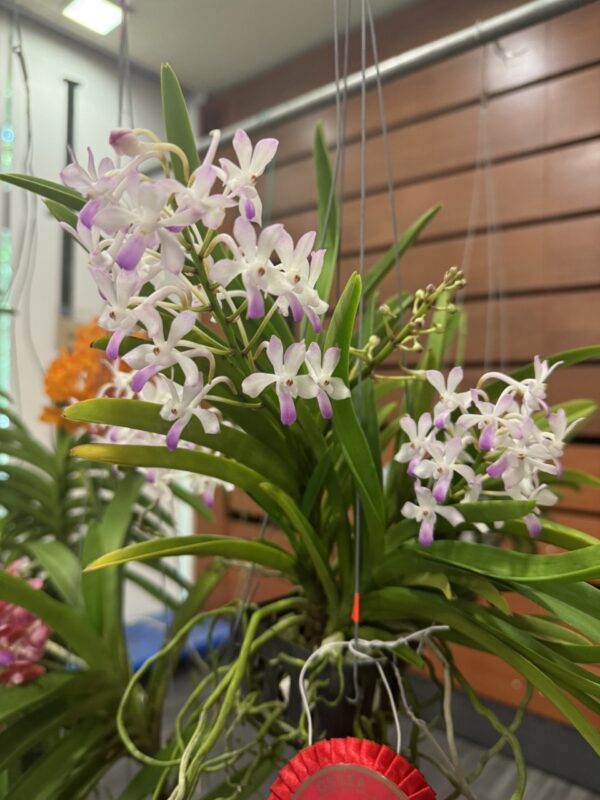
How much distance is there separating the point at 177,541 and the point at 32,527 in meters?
0.67

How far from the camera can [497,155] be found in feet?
5.63

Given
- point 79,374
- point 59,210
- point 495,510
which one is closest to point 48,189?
point 59,210

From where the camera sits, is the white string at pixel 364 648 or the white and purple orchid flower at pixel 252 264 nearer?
the white and purple orchid flower at pixel 252 264

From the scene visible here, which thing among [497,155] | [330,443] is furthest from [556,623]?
[497,155]

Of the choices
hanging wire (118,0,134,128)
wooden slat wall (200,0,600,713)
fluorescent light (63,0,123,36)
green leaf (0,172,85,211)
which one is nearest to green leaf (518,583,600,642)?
green leaf (0,172,85,211)

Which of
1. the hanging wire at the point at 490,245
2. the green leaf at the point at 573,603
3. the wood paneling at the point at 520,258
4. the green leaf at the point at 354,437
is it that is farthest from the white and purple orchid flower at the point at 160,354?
the hanging wire at the point at 490,245

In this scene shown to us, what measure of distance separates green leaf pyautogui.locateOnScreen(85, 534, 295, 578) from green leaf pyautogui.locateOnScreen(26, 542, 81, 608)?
26cm

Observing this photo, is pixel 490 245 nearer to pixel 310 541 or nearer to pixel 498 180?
pixel 498 180

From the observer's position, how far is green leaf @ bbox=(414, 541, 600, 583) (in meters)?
0.42

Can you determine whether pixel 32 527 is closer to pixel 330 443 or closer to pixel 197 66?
pixel 330 443

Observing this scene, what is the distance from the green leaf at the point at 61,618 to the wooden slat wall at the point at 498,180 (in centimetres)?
105

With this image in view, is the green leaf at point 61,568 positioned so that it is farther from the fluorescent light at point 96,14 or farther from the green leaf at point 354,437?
the fluorescent light at point 96,14

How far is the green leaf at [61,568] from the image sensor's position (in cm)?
74

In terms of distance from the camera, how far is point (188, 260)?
16.5 inches
